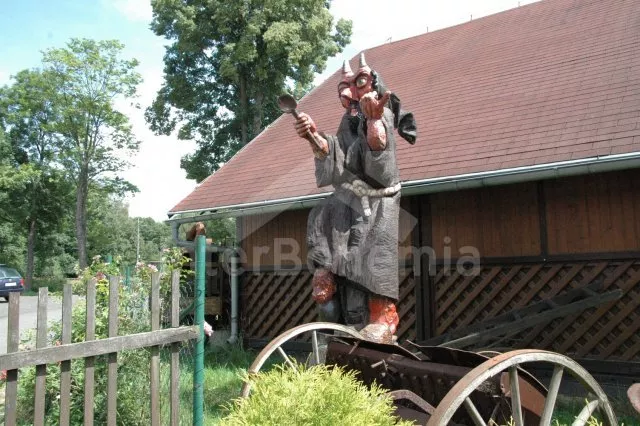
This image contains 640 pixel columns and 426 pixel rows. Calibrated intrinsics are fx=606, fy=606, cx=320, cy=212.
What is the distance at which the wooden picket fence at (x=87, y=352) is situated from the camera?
283 cm

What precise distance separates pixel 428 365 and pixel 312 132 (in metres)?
2.16

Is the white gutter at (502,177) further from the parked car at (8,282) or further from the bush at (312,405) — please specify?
the parked car at (8,282)

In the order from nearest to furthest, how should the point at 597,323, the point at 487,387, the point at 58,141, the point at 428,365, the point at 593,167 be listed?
the point at 487,387, the point at 428,365, the point at 593,167, the point at 597,323, the point at 58,141

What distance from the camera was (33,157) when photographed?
3522 cm

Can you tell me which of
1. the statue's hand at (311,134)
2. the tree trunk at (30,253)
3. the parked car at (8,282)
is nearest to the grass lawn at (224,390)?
the statue's hand at (311,134)

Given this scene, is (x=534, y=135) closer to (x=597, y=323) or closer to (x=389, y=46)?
(x=597, y=323)

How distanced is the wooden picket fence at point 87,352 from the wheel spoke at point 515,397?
6.48 feet

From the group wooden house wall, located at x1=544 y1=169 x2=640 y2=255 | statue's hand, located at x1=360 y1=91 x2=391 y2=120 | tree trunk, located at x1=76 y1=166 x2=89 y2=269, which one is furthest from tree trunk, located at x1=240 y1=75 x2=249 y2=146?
statue's hand, located at x1=360 y1=91 x2=391 y2=120

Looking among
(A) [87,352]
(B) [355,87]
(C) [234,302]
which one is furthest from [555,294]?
(A) [87,352]

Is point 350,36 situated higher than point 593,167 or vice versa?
point 350,36

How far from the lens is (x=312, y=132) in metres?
4.66

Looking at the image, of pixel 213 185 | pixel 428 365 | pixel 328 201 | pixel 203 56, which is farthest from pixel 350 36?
pixel 428 365

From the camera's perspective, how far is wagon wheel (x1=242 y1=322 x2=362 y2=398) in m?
3.62

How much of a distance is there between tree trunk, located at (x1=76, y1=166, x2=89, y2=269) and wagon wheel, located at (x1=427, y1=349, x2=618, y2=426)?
28.3m
